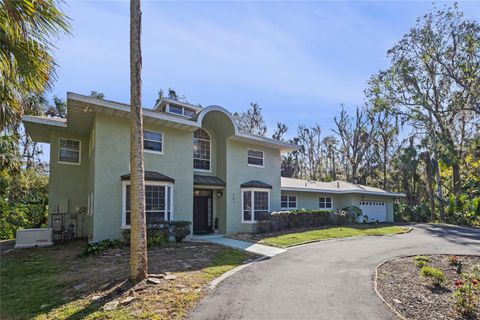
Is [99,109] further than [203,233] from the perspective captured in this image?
No

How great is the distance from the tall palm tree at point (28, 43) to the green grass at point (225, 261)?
5924 mm

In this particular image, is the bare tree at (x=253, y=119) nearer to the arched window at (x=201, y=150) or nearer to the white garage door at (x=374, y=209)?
the white garage door at (x=374, y=209)

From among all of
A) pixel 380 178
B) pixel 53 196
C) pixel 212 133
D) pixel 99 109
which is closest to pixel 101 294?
pixel 99 109

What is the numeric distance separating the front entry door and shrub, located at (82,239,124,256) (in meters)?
5.45

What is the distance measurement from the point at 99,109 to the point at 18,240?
7.18 m

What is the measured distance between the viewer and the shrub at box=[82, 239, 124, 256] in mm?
11109

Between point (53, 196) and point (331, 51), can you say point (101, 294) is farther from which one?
point (331, 51)

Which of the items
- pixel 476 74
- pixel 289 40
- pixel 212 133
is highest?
pixel 476 74

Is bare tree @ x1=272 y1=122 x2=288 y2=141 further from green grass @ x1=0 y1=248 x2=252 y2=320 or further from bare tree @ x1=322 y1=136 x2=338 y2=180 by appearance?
green grass @ x1=0 y1=248 x2=252 y2=320

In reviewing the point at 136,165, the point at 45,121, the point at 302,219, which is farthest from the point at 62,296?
the point at 302,219

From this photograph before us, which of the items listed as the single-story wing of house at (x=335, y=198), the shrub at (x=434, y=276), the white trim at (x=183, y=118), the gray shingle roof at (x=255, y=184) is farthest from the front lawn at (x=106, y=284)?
the single-story wing of house at (x=335, y=198)

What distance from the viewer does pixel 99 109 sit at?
13.0 m

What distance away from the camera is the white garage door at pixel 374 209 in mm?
26219

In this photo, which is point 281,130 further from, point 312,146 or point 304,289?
point 304,289
